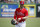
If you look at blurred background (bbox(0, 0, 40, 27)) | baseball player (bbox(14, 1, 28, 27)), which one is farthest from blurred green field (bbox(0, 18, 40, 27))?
baseball player (bbox(14, 1, 28, 27))

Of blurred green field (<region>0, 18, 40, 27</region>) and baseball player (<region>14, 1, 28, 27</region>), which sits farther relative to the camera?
blurred green field (<region>0, 18, 40, 27</region>)

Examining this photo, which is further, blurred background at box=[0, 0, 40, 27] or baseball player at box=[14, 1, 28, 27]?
blurred background at box=[0, 0, 40, 27]

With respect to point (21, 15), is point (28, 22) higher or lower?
lower

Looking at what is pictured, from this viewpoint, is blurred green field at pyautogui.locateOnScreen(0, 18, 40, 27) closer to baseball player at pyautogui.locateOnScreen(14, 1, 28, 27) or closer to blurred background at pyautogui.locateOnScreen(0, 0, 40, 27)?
blurred background at pyautogui.locateOnScreen(0, 0, 40, 27)

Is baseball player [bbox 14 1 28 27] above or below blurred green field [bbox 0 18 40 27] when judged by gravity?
above

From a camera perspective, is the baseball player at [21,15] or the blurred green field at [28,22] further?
the blurred green field at [28,22]

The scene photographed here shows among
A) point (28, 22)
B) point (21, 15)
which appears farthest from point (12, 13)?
point (21, 15)

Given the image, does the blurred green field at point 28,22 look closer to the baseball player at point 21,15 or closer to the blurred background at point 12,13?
the blurred background at point 12,13

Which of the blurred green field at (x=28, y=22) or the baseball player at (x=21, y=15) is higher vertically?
the baseball player at (x=21, y=15)

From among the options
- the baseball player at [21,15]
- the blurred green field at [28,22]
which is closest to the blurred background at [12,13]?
the blurred green field at [28,22]

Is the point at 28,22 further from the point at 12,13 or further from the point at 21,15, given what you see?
the point at 21,15

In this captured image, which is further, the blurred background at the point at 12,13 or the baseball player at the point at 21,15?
the blurred background at the point at 12,13

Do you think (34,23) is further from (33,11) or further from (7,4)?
(7,4)

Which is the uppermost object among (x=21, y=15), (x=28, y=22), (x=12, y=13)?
(x=21, y=15)
